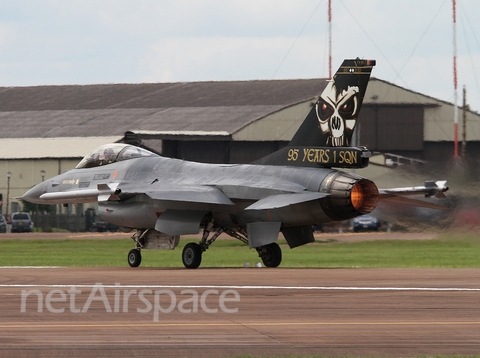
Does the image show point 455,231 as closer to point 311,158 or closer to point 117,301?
point 311,158

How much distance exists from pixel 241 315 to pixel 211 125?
62.4 meters

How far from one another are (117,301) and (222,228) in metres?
12.6

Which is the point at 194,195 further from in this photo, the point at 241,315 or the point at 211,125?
the point at 211,125

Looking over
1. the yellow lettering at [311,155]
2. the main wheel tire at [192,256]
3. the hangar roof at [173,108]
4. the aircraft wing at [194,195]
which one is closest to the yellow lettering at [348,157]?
the yellow lettering at [311,155]

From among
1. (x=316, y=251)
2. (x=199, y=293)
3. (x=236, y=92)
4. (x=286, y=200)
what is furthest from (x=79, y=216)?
(x=199, y=293)

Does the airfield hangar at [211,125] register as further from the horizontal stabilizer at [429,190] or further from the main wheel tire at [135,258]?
the main wheel tire at [135,258]

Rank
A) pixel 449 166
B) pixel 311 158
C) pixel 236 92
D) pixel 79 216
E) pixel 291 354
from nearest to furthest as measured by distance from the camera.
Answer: pixel 291 354 → pixel 311 158 → pixel 449 166 → pixel 79 216 → pixel 236 92

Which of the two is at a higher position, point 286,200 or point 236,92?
point 236,92

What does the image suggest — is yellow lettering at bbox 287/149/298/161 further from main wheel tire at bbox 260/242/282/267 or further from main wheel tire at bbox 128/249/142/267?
main wheel tire at bbox 128/249/142/267

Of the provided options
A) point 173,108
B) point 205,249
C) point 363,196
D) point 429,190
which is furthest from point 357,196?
point 173,108

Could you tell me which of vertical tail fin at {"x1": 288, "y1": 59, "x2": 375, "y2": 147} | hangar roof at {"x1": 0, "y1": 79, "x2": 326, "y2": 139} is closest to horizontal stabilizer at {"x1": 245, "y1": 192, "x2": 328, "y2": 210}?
vertical tail fin at {"x1": 288, "y1": 59, "x2": 375, "y2": 147}

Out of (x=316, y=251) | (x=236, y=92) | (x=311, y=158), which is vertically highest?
(x=236, y=92)

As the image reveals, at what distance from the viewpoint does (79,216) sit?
237 ft

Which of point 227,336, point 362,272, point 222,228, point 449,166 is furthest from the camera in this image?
point 449,166
